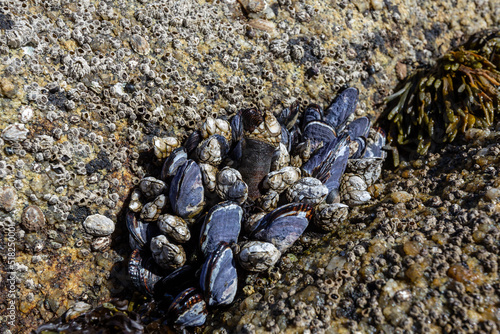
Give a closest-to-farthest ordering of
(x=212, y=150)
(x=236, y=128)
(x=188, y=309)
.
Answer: (x=188, y=309) → (x=212, y=150) → (x=236, y=128)

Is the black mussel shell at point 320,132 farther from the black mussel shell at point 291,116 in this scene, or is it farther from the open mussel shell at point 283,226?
the open mussel shell at point 283,226

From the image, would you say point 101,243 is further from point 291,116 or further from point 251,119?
point 291,116

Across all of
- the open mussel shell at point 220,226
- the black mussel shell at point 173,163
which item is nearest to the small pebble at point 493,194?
the open mussel shell at point 220,226

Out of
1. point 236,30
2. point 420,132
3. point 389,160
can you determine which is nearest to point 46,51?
point 236,30

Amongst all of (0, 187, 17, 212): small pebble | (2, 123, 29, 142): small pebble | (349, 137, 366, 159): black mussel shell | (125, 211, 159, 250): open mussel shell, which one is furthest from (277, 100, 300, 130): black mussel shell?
(0, 187, 17, 212): small pebble

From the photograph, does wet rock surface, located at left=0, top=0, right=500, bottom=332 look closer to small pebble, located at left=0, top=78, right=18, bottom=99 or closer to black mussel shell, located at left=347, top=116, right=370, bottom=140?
small pebble, located at left=0, top=78, right=18, bottom=99

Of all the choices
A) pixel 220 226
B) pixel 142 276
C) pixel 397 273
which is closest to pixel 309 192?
pixel 220 226

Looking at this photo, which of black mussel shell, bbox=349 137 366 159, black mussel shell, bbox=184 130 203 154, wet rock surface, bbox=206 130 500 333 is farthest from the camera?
black mussel shell, bbox=349 137 366 159
